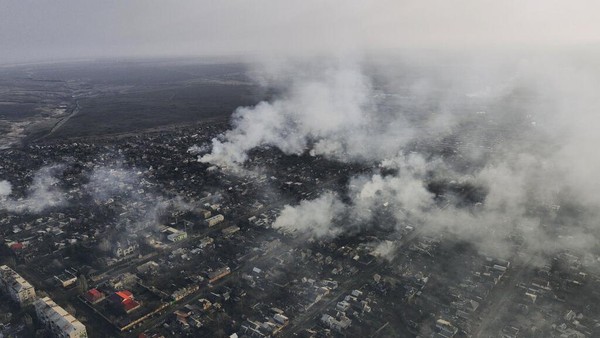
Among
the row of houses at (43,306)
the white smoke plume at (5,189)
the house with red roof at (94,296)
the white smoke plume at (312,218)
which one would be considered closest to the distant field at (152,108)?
the white smoke plume at (5,189)

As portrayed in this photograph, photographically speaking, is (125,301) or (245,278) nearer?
(125,301)

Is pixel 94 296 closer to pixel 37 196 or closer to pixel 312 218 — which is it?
pixel 312 218

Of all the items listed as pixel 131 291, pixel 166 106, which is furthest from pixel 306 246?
pixel 166 106

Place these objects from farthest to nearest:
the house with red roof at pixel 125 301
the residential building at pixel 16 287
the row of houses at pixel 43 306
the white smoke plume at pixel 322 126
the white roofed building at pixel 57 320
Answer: the white smoke plume at pixel 322 126 → the residential building at pixel 16 287 → the house with red roof at pixel 125 301 → the row of houses at pixel 43 306 → the white roofed building at pixel 57 320

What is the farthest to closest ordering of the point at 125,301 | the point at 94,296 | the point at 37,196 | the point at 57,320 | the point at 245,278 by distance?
the point at 37,196, the point at 245,278, the point at 94,296, the point at 125,301, the point at 57,320

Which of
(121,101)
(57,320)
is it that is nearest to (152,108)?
(121,101)

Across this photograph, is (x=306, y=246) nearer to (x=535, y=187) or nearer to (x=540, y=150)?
(x=535, y=187)

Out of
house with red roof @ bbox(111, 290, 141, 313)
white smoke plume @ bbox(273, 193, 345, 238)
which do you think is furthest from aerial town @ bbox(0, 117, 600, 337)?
white smoke plume @ bbox(273, 193, 345, 238)

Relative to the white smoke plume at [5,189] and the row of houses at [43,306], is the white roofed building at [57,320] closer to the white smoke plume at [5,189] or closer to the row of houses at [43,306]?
the row of houses at [43,306]

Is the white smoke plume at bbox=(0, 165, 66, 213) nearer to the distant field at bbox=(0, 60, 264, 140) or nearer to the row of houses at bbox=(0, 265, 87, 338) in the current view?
the row of houses at bbox=(0, 265, 87, 338)
